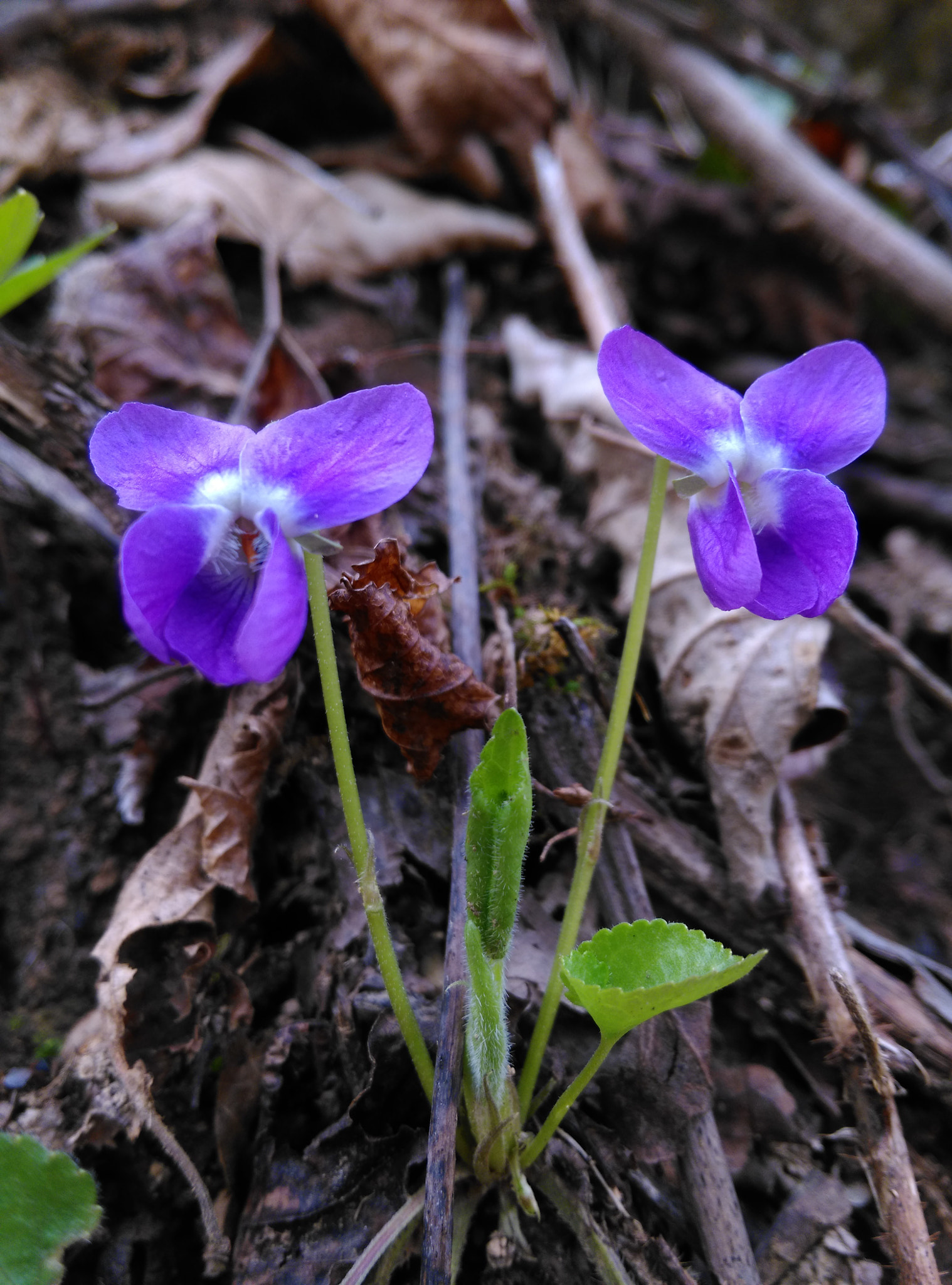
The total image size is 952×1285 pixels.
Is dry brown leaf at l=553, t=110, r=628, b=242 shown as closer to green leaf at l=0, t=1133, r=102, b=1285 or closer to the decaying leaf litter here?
the decaying leaf litter

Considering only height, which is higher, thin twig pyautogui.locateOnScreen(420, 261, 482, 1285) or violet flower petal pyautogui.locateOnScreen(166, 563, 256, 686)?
violet flower petal pyautogui.locateOnScreen(166, 563, 256, 686)

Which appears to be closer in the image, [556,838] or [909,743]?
[556,838]

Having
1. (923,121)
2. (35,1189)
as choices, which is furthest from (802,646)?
(923,121)

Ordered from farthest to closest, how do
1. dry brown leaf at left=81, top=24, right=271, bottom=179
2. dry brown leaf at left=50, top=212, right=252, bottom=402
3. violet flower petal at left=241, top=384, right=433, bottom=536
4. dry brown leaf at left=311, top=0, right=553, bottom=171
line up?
dry brown leaf at left=311, top=0, right=553, bottom=171, dry brown leaf at left=81, top=24, right=271, bottom=179, dry brown leaf at left=50, top=212, right=252, bottom=402, violet flower petal at left=241, top=384, right=433, bottom=536

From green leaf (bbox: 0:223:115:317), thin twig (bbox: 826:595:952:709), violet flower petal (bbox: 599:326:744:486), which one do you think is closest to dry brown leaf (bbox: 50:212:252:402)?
green leaf (bbox: 0:223:115:317)

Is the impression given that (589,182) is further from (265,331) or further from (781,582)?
(781,582)

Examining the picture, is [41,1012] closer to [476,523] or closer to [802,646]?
[476,523]

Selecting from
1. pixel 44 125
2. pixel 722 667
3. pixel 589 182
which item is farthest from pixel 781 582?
pixel 44 125
